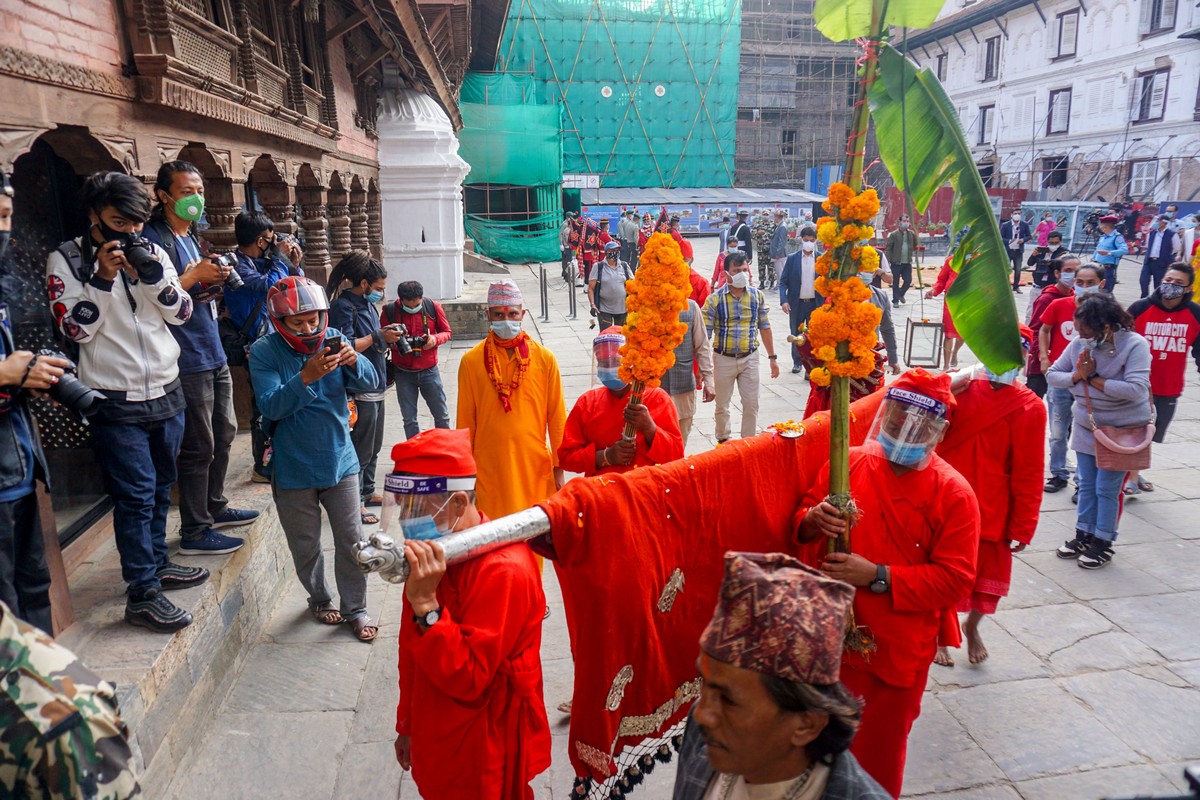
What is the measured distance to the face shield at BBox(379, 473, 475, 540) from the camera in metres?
2.16

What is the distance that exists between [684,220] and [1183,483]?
93.4ft

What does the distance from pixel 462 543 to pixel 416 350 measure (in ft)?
15.2

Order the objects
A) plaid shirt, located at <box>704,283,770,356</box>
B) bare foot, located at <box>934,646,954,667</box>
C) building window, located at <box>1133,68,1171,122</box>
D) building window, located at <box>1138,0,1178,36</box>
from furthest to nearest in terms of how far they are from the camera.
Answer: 1. building window, located at <box>1133,68,1171,122</box>
2. building window, located at <box>1138,0,1178,36</box>
3. plaid shirt, located at <box>704,283,770,356</box>
4. bare foot, located at <box>934,646,954,667</box>

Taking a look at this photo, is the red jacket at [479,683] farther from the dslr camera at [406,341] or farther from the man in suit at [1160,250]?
the man in suit at [1160,250]

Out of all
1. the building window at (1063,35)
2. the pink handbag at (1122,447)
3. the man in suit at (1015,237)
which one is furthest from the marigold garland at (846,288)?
the building window at (1063,35)

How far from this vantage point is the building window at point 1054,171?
102 ft

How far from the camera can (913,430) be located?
258cm

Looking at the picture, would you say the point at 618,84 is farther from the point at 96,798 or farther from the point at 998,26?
the point at 96,798

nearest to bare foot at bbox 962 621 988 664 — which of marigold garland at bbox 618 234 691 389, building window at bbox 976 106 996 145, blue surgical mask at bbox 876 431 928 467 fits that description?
blue surgical mask at bbox 876 431 928 467

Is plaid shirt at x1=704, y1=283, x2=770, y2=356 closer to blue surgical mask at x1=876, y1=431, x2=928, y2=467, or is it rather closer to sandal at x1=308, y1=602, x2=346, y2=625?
sandal at x1=308, y1=602, x2=346, y2=625

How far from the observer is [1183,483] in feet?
21.7

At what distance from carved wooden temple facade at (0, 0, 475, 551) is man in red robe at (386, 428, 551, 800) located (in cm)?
203

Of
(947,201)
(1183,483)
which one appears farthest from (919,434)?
(947,201)

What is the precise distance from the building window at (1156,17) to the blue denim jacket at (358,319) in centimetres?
3234
